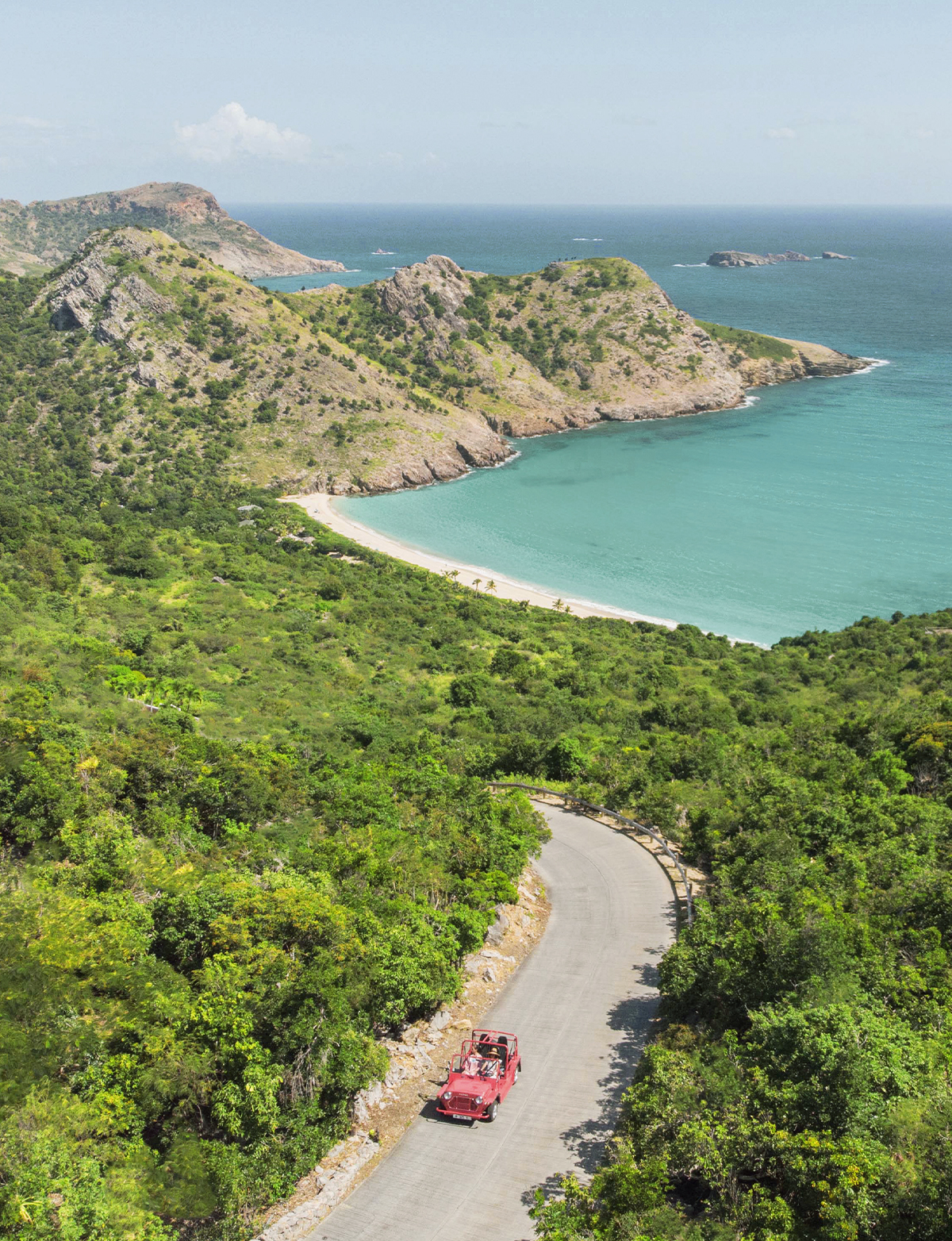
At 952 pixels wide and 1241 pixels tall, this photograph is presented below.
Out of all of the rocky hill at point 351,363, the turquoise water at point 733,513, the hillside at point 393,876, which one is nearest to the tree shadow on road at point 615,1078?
the hillside at point 393,876

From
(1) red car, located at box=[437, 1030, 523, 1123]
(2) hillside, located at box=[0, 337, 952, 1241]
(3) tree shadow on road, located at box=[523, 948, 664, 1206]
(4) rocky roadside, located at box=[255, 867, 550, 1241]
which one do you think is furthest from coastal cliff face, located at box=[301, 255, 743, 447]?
(1) red car, located at box=[437, 1030, 523, 1123]

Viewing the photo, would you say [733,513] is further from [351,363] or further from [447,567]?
[351,363]

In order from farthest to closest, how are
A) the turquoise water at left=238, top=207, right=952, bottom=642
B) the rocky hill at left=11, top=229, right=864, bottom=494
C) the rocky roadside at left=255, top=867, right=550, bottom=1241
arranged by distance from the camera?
the rocky hill at left=11, top=229, right=864, bottom=494, the turquoise water at left=238, top=207, right=952, bottom=642, the rocky roadside at left=255, top=867, right=550, bottom=1241

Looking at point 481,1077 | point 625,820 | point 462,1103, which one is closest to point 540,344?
point 625,820

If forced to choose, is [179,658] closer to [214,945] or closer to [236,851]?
[236,851]

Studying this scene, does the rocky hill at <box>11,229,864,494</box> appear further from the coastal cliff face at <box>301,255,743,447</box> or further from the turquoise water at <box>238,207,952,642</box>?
the turquoise water at <box>238,207,952,642</box>

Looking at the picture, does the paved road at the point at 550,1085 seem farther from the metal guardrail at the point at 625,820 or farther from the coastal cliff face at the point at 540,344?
the coastal cliff face at the point at 540,344
